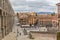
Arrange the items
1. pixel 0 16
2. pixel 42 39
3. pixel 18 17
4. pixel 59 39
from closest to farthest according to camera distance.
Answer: pixel 59 39
pixel 0 16
pixel 42 39
pixel 18 17

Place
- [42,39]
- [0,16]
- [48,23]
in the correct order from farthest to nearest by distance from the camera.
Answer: [48,23], [42,39], [0,16]

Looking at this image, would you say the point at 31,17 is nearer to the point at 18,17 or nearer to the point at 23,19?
the point at 23,19

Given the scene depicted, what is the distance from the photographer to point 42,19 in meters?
17.7

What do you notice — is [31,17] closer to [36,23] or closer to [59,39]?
[36,23]

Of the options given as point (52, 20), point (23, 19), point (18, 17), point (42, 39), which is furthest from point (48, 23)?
point (42, 39)

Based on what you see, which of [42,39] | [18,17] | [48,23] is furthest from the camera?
[18,17]

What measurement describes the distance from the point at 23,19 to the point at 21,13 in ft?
8.54

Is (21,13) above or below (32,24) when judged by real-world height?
above

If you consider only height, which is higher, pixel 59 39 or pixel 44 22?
pixel 59 39

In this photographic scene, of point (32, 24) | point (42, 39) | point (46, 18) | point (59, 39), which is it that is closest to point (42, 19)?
point (46, 18)

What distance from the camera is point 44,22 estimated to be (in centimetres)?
1722

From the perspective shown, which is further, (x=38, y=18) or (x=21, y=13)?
(x=21, y=13)

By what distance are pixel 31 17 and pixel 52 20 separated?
2.50m

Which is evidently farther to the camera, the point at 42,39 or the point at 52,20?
the point at 52,20
